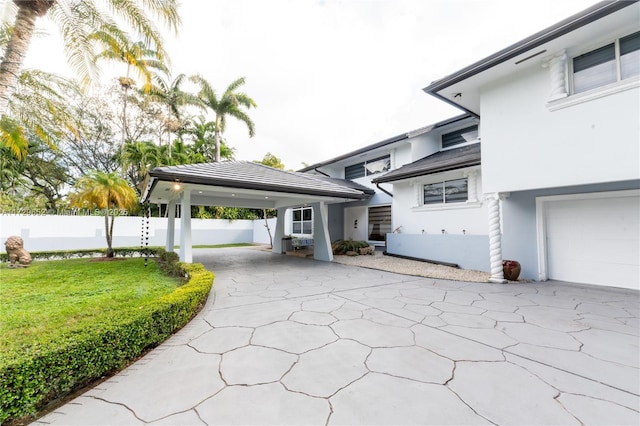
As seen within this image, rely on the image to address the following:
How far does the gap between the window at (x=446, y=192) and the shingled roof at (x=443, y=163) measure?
1019 mm

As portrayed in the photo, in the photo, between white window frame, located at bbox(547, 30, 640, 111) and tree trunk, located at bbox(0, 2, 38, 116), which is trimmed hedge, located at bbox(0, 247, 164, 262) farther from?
white window frame, located at bbox(547, 30, 640, 111)

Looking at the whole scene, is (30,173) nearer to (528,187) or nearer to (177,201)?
(177,201)

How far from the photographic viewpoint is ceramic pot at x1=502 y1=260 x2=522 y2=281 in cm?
768

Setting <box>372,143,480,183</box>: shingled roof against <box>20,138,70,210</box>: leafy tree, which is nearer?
<box>372,143,480,183</box>: shingled roof

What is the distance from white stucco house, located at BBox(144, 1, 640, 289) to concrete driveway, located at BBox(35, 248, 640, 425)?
211cm

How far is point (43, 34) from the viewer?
22.1 ft

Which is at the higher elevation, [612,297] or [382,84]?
[382,84]

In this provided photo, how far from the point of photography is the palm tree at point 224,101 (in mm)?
19641

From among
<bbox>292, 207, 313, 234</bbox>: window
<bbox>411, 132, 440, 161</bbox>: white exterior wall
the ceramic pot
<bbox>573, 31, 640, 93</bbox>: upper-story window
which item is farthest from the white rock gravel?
<bbox>292, 207, 313, 234</bbox>: window

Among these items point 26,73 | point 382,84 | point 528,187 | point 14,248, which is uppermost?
point 382,84

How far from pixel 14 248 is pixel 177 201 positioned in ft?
19.7

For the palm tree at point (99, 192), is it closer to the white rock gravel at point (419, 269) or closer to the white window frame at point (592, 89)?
the white rock gravel at point (419, 269)

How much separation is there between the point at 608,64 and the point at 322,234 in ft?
33.3

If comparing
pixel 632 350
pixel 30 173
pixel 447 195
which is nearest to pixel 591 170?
pixel 632 350
